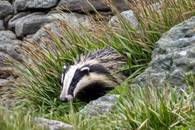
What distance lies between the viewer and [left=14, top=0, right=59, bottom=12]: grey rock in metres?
14.8

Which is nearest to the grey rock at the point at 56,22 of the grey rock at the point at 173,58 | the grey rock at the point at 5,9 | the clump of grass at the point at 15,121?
the grey rock at the point at 5,9

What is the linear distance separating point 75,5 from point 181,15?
17.9 ft

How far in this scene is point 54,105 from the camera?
30.8 feet

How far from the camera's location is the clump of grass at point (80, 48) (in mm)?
9273

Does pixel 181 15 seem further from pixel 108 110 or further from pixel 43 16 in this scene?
pixel 43 16

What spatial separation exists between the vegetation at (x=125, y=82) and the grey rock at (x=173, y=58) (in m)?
0.26

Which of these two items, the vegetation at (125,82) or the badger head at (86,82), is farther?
the badger head at (86,82)

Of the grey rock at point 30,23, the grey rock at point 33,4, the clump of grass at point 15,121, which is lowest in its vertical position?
the clump of grass at point 15,121

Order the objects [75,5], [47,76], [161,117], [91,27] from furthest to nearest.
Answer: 1. [75,5]
2. [91,27]
3. [47,76]
4. [161,117]

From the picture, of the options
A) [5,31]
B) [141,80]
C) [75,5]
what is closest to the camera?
[141,80]

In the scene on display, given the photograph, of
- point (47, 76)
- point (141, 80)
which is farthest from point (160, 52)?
point (47, 76)

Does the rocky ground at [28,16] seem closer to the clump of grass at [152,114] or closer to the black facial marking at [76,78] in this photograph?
the black facial marking at [76,78]

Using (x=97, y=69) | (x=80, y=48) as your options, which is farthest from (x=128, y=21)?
(x=97, y=69)

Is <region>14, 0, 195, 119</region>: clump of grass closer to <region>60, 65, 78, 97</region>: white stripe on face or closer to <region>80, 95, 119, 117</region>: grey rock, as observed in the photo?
<region>60, 65, 78, 97</region>: white stripe on face
